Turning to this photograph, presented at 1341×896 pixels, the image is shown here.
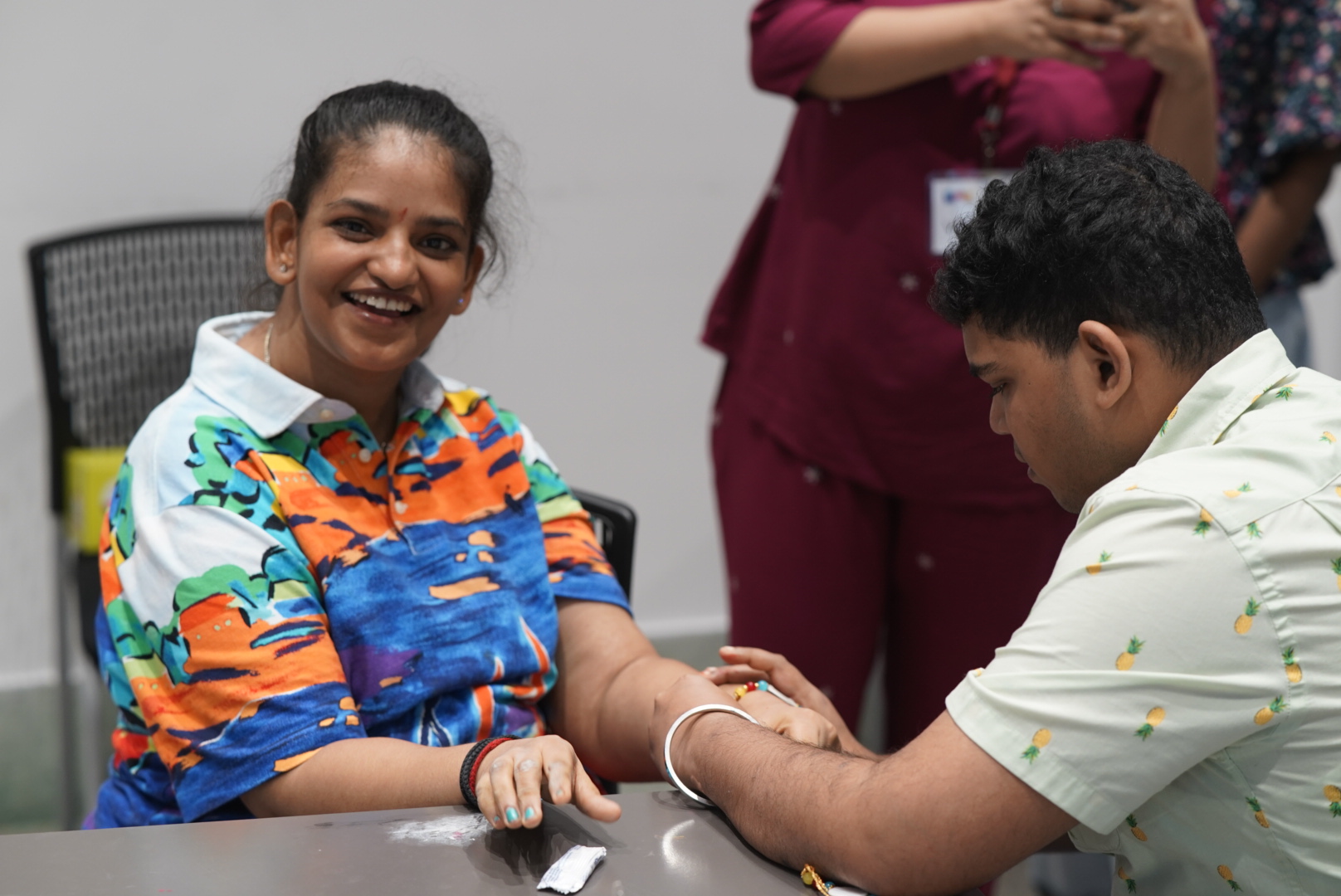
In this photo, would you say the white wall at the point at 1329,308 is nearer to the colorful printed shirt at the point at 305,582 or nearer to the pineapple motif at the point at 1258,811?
the colorful printed shirt at the point at 305,582

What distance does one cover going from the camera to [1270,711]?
3.47ft

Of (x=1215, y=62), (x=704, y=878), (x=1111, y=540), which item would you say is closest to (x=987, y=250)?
(x=1111, y=540)

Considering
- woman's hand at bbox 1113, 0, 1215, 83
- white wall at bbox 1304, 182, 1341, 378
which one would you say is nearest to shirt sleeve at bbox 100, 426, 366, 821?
woman's hand at bbox 1113, 0, 1215, 83

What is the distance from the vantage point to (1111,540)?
3.55ft

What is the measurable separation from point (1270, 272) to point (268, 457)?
189 centimetres

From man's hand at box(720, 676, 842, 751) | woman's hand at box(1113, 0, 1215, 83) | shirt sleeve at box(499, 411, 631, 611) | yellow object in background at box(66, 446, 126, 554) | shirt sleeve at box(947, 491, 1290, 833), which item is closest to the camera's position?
shirt sleeve at box(947, 491, 1290, 833)

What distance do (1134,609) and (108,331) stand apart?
2177 mm

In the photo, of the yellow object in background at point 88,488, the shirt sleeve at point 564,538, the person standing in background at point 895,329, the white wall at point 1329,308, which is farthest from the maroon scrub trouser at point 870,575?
the white wall at point 1329,308

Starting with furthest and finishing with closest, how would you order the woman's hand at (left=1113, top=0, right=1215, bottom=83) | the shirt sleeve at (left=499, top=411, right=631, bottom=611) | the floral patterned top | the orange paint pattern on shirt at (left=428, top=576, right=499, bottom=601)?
the floral patterned top, the woman's hand at (left=1113, top=0, right=1215, bottom=83), the shirt sleeve at (left=499, top=411, right=631, bottom=611), the orange paint pattern on shirt at (left=428, top=576, right=499, bottom=601)

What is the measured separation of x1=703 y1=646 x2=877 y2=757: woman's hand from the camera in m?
1.56

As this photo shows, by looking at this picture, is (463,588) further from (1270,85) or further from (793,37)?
(1270,85)

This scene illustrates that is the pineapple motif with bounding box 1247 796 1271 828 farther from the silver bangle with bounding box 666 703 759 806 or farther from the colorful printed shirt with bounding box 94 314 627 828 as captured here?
the colorful printed shirt with bounding box 94 314 627 828

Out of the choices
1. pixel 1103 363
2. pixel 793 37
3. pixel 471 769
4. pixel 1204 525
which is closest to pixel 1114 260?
pixel 1103 363

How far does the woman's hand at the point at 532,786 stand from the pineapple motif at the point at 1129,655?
1.48 feet
